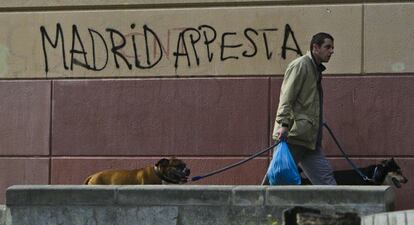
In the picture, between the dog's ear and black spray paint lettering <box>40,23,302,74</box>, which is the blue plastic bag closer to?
the dog's ear

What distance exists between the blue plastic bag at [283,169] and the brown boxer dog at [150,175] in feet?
5.89

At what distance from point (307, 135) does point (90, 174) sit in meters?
3.01

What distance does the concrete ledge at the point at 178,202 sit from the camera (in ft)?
22.5

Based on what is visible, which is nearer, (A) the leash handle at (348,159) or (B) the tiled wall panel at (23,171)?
(A) the leash handle at (348,159)

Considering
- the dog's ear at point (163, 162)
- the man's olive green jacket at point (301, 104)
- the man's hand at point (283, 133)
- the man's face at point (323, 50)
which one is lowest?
the dog's ear at point (163, 162)

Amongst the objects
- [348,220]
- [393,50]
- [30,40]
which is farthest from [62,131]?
[348,220]

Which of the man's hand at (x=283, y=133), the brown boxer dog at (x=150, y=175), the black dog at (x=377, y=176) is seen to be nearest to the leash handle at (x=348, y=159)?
the black dog at (x=377, y=176)

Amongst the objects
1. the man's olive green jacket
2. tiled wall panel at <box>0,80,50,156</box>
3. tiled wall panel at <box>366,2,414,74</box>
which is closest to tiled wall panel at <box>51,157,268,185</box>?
tiled wall panel at <box>0,80,50,156</box>

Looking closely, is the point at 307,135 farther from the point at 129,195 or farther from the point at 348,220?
the point at 348,220

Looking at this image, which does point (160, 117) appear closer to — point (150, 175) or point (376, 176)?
point (150, 175)

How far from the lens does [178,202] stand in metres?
7.21

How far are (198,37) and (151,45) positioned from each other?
0.53 metres

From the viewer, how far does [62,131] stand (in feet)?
33.1

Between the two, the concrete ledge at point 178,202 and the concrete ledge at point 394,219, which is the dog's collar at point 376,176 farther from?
the concrete ledge at point 394,219
